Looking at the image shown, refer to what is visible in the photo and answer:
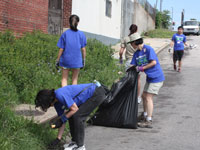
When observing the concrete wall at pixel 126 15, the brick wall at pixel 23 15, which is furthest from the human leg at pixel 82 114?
the concrete wall at pixel 126 15

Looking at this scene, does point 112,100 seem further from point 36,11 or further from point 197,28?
point 197,28

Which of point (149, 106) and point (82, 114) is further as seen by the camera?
point (149, 106)

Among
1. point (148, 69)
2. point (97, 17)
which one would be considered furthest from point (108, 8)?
point (148, 69)

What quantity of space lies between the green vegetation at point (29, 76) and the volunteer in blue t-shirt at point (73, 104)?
0.45 meters

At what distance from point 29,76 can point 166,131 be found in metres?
2.90

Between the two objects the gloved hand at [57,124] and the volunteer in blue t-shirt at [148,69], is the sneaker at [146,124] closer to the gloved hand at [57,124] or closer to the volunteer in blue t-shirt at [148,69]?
the volunteer in blue t-shirt at [148,69]

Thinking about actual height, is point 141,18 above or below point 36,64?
above

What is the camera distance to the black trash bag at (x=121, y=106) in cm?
618

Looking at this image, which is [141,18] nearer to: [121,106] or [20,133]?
[121,106]

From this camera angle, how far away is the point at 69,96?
4.61 meters

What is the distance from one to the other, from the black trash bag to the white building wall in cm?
905

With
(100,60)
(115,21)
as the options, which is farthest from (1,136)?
(115,21)

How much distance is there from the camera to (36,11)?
464 inches

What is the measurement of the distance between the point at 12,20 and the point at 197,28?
35091 millimetres
